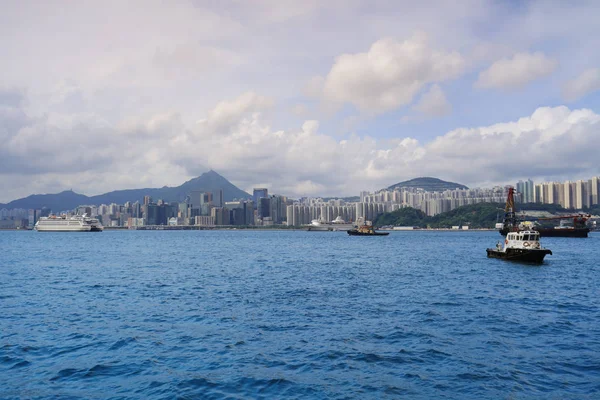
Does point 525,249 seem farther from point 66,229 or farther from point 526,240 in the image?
point 66,229

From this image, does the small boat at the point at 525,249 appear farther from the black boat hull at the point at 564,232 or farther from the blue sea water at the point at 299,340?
the black boat hull at the point at 564,232

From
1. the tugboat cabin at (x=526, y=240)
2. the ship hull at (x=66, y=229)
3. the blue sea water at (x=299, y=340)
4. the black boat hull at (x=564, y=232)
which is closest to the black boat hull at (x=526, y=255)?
the tugboat cabin at (x=526, y=240)

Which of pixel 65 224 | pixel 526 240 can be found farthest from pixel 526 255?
pixel 65 224

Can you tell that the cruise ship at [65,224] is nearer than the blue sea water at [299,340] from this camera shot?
No

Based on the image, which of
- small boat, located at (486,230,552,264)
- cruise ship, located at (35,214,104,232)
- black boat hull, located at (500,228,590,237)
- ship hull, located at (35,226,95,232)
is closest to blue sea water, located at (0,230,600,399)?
small boat, located at (486,230,552,264)

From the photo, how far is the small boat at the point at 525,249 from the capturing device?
5016cm

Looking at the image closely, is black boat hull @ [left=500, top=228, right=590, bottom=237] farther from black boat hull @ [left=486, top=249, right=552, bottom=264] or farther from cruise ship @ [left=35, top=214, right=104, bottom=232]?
cruise ship @ [left=35, top=214, right=104, bottom=232]

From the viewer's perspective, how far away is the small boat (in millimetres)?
50156

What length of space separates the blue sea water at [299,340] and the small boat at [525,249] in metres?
15.5

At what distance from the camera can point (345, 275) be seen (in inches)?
1598

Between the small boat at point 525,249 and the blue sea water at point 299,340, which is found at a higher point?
the small boat at point 525,249

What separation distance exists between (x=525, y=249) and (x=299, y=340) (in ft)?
134

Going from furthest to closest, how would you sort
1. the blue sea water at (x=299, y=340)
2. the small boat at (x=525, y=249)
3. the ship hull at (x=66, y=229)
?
A: the ship hull at (x=66, y=229) → the small boat at (x=525, y=249) → the blue sea water at (x=299, y=340)

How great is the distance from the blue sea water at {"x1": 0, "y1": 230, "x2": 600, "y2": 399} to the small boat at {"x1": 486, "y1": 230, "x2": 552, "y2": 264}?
1550 cm
